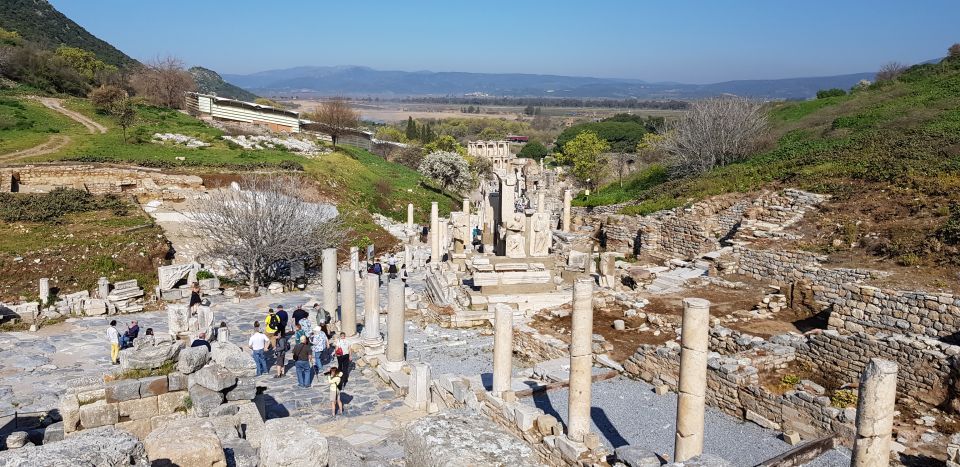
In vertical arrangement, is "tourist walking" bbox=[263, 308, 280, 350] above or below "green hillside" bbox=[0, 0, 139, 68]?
below

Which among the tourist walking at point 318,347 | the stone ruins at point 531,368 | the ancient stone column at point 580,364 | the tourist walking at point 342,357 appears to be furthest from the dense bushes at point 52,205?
the ancient stone column at point 580,364

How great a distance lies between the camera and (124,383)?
8867 mm

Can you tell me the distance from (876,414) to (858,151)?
23464 millimetres

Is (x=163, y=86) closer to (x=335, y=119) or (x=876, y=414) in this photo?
(x=335, y=119)

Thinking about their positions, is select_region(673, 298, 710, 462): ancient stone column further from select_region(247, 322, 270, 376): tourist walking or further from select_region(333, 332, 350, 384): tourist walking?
select_region(247, 322, 270, 376): tourist walking

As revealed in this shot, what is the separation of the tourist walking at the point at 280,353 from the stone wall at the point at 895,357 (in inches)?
401

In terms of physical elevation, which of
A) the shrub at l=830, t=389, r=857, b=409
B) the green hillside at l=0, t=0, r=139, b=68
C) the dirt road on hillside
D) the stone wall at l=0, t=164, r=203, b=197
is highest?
the green hillside at l=0, t=0, r=139, b=68

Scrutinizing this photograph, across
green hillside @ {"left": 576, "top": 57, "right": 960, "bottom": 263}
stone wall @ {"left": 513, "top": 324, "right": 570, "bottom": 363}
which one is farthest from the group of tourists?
green hillside @ {"left": 576, "top": 57, "right": 960, "bottom": 263}

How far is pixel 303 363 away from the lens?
12.7 metres

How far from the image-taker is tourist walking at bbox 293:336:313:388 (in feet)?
41.5

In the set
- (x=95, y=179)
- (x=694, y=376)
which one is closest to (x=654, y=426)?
(x=694, y=376)

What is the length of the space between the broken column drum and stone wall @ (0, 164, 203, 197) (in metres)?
21.5

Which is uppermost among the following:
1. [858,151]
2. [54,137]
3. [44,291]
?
[858,151]

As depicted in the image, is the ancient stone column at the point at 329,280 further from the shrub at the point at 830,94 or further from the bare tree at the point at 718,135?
the shrub at the point at 830,94
